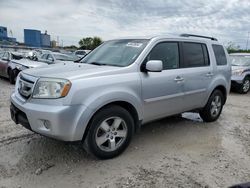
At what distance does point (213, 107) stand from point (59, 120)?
12.3 ft

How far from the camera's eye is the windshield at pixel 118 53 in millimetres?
4074

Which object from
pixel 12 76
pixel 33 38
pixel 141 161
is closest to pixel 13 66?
pixel 12 76

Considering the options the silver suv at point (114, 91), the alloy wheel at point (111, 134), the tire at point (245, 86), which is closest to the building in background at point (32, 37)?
the tire at point (245, 86)

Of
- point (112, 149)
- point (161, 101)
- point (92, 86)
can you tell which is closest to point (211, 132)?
point (161, 101)

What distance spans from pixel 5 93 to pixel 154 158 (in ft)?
21.4

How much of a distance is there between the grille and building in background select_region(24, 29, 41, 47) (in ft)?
166

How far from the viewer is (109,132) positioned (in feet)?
11.9

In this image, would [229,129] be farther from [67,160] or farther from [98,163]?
[67,160]

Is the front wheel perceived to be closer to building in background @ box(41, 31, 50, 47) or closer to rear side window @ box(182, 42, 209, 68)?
rear side window @ box(182, 42, 209, 68)

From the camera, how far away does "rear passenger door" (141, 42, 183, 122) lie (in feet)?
13.1

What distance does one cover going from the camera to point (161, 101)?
13.9ft

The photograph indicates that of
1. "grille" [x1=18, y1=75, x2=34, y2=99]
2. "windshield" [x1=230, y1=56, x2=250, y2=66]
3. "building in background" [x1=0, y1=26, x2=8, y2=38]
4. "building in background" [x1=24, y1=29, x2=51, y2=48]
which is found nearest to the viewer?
"grille" [x1=18, y1=75, x2=34, y2=99]

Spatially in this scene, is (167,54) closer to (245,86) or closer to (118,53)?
(118,53)

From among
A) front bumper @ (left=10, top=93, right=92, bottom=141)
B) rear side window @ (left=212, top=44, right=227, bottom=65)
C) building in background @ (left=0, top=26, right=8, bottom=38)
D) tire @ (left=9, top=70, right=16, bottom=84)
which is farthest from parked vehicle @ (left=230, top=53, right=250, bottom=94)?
building in background @ (left=0, top=26, right=8, bottom=38)
